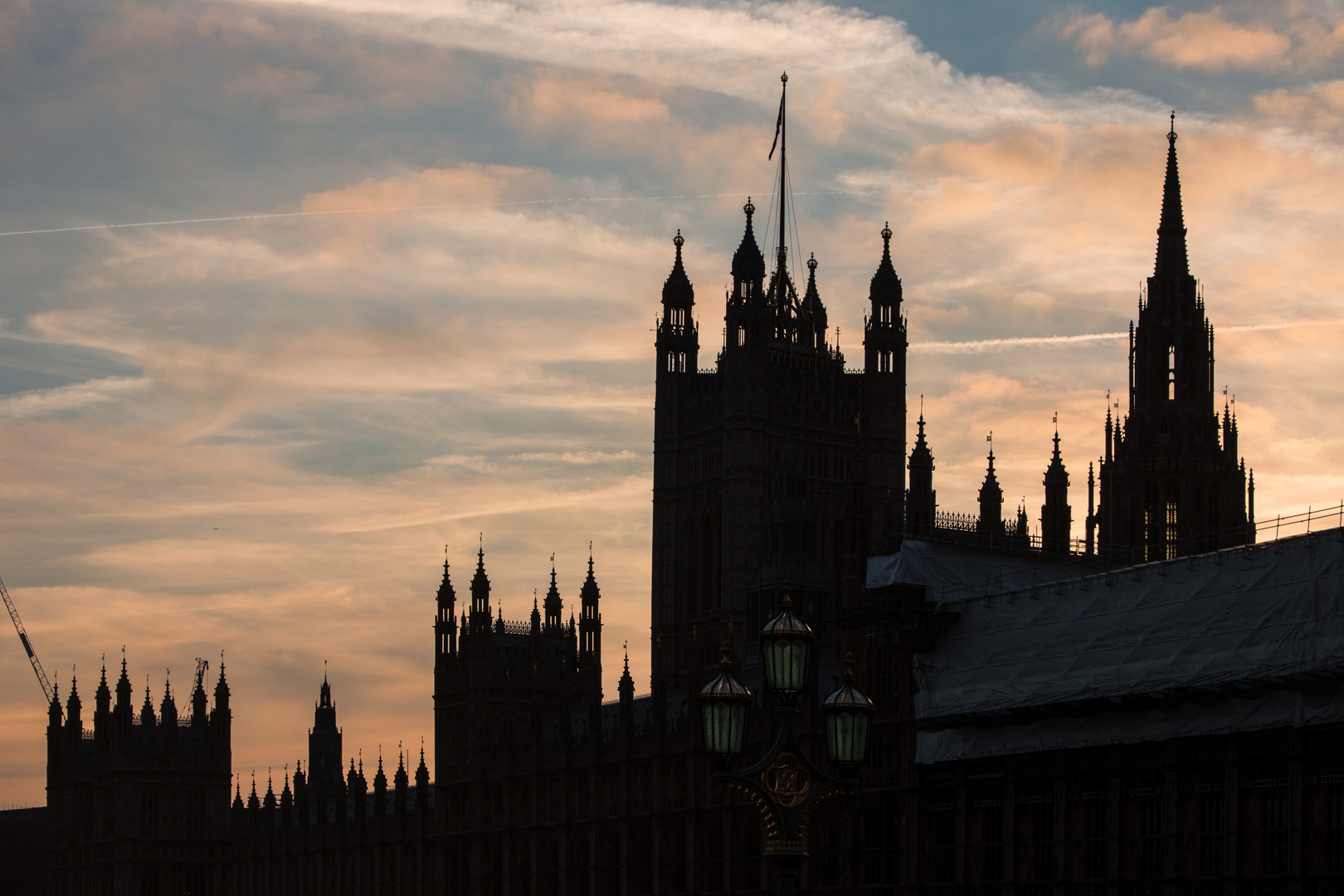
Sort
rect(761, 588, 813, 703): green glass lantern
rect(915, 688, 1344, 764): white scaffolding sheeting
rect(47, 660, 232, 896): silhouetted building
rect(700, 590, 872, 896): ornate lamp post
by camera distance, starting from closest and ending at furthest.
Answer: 1. rect(700, 590, 872, 896): ornate lamp post
2. rect(761, 588, 813, 703): green glass lantern
3. rect(915, 688, 1344, 764): white scaffolding sheeting
4. rect(47, 660, 232, 896): silhouetted building

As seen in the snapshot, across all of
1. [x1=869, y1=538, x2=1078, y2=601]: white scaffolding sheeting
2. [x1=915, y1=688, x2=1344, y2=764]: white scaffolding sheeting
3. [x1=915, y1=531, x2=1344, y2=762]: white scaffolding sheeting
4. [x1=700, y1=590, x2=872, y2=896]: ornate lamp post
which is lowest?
[x1=700, y1=590, x2=872, y2=896]: ornate lamp post

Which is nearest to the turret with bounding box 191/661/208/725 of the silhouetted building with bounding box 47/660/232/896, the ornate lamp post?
the silhouetted building with bounding box 47/660/232/896

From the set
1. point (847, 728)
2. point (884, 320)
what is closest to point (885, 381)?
point (884, 320)

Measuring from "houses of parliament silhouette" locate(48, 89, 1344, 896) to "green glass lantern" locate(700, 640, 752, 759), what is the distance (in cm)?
382

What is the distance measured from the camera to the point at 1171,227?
13838cm

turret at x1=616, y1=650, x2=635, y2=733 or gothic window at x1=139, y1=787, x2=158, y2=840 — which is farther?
gothic window at x1=139, y1=787, x2=158, y2=840

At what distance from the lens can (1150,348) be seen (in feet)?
449

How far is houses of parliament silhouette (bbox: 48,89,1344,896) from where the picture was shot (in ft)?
248

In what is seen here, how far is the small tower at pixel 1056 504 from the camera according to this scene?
13450 cm

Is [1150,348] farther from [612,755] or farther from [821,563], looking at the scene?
[612,755]

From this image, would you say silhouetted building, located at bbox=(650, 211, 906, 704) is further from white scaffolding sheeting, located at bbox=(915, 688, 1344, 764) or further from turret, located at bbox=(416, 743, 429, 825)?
white scaffolding sheeting, located at bbox=(915, 688, 1344, 764)

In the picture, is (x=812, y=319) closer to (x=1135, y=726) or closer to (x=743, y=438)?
(x=743, y=438)

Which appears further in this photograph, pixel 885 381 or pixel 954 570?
pixel 885 381

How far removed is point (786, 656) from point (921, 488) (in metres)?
88.8
